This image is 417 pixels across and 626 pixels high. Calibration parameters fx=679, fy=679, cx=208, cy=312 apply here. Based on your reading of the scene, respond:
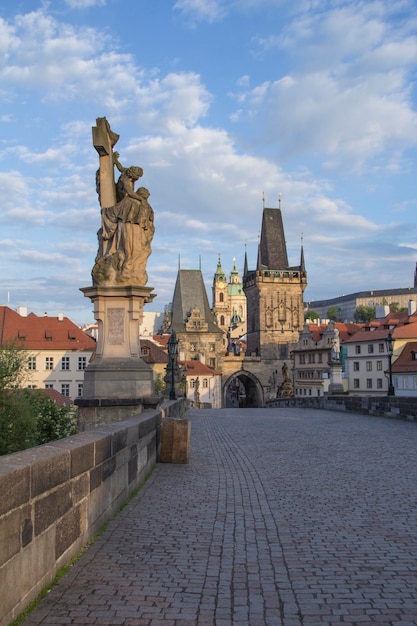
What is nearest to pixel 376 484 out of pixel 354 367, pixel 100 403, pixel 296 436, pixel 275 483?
pixel 275 483

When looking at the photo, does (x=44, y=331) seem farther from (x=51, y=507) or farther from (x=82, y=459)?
(x=51, y=507)

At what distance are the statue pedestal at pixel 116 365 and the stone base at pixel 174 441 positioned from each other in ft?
2.39

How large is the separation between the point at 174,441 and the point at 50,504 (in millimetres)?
6174

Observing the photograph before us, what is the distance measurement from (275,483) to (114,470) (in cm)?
284

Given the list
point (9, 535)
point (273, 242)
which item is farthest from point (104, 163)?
point (273, 242)

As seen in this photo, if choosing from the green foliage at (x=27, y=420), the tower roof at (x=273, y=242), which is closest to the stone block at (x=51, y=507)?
the green foliage at (x=27, y=420)

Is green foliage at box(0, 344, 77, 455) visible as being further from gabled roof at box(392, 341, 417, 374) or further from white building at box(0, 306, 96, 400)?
gabled roof at box(392, 341, 417, 374)

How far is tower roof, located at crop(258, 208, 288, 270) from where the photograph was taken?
107 meters

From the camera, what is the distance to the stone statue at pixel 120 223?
11109mm

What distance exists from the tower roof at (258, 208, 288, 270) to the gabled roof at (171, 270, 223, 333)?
35.6ft

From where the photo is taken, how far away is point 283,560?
4922 mm

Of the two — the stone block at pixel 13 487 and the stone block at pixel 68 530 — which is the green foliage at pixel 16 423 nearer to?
the stone block at pixel 68 530

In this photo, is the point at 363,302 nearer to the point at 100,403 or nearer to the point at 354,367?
the point at 354,367

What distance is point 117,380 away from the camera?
10.9m
